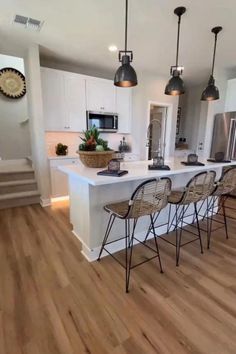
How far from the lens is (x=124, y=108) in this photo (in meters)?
4.75

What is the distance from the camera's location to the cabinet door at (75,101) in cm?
394

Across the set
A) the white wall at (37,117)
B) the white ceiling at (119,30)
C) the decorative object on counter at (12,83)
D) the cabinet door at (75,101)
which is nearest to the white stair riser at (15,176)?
the white wall at (37,117)

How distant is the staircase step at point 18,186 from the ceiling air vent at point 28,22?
8.52ft

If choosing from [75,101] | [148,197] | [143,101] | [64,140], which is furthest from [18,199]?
[143,101]

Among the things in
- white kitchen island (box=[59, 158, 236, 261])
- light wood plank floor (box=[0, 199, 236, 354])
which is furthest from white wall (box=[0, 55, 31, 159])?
white kitchen island (box=[59, 158, 236, 261])

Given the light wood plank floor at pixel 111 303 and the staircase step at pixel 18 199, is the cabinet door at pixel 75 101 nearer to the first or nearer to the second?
the staircase step at pixel 18 199

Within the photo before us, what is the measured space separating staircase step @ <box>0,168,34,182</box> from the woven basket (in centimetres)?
247

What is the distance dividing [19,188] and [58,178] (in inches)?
32.0

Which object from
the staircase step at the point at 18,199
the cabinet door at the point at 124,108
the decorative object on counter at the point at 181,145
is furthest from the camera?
the decorative object on counter at the point at 181,145

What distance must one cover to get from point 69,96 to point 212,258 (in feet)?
12.2

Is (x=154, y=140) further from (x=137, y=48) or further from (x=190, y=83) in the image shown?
(x=137, y=48)

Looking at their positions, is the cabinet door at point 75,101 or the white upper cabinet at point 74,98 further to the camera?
the cabinet door at point 75,101

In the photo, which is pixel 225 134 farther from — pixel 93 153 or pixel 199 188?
pixel 93 153

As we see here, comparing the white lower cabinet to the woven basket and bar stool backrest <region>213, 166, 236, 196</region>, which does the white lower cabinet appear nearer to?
the woven basket
